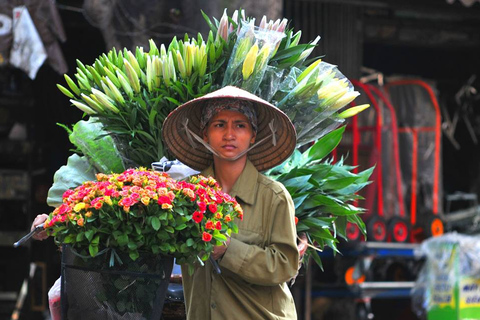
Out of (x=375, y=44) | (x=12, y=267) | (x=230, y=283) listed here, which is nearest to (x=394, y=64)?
(x=375, y=44)

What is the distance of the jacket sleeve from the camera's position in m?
3.28

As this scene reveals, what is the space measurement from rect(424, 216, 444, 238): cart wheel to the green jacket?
21.7 feet

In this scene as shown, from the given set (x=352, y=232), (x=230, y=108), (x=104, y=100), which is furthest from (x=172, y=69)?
(x=352, y=232)

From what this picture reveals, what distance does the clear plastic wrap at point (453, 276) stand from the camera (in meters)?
9.32

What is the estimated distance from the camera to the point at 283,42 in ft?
14.1

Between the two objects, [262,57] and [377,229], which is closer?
[262,57]

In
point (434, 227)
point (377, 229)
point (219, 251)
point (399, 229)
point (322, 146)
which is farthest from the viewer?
point (434, 227)

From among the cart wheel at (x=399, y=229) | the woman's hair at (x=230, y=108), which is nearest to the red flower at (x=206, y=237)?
the woman's hair at (x=230, y=108)

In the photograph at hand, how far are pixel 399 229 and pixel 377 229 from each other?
409mm

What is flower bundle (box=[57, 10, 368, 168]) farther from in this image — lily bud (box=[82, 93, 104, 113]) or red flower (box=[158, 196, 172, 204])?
red flower (box=[158, 196, 172, 204])

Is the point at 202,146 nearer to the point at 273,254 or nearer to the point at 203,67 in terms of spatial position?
the point at 203,67

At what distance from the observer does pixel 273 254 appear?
3363 millimetres

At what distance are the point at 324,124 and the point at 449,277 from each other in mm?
5557

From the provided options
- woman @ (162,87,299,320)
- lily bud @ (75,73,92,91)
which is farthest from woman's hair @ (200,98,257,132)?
lily bud @ (75,73,92,91)
